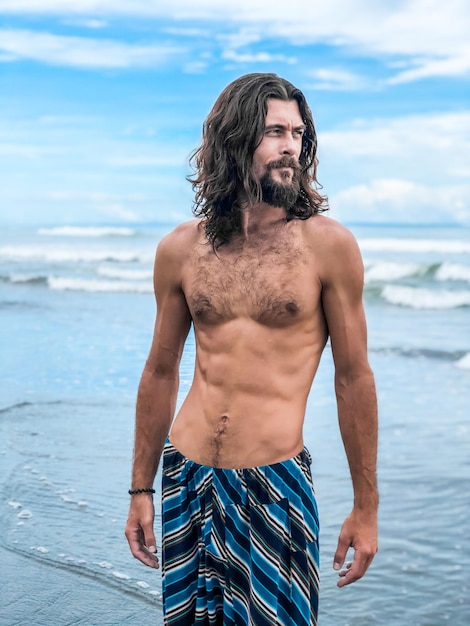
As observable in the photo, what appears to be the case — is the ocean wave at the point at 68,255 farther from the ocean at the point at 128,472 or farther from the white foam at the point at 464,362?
the white foam at the point at 464,362

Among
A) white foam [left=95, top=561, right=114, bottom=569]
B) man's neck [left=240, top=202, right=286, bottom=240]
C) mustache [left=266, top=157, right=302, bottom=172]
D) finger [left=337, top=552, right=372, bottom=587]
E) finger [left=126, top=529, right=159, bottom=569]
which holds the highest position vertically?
mustache [left=266, top=157, right=302, bottom=172]

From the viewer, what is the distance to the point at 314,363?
91.6 inches

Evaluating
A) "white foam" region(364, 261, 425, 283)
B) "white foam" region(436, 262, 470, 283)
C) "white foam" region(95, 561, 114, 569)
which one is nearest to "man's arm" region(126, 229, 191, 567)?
"white foam" region(95, 561, 114, 569)

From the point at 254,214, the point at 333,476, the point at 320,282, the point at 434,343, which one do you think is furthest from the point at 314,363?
the point at 434,343

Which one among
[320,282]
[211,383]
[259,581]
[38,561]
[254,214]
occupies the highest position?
[254,214]

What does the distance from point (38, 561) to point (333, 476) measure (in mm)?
1936

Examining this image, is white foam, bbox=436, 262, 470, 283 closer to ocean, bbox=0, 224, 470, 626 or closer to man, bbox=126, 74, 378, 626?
ocean, bbox=0, 224, 470, 626

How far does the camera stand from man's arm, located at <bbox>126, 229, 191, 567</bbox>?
2.49 meters

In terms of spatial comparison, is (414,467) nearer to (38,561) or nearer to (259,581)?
(38,561)

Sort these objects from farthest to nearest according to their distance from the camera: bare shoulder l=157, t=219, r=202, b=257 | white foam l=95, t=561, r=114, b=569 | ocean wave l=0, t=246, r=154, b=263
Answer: ocean wave l=0, t=246, r=154, b=263, white foam l=95, t=561, r=114, b=569, bare shoulder l=157, t=219, r=202, b=257

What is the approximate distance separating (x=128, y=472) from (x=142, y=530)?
9.07 ft

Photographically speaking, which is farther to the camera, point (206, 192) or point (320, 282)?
point (206, 192)

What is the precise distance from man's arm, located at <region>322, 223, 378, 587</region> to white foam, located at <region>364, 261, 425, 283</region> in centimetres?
1583

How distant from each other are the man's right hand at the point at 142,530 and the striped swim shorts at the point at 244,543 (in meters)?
0.18
